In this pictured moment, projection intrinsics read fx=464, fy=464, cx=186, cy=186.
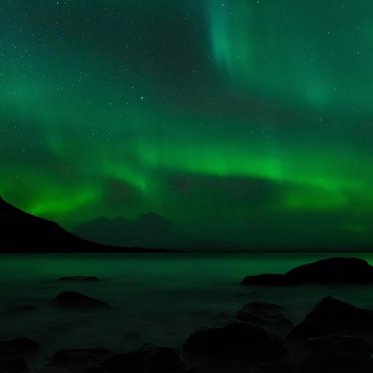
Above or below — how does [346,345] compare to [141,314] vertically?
above

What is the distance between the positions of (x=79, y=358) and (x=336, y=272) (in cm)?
2968

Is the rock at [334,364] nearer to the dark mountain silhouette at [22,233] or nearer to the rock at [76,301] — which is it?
the rock at [76,301]

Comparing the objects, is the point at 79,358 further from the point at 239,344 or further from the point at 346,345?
the point at 346,345

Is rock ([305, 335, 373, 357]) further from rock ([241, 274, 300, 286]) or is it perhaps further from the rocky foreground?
rock ([241, 274, 300, 286])

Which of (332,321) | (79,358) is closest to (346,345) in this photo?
(332,321)

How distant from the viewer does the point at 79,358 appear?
9.77 meters

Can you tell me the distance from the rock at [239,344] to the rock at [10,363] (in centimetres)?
393

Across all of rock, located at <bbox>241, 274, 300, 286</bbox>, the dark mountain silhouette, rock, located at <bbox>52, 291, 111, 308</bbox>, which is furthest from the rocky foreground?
the dark mountain silhouette

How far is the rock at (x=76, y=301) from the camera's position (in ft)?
67.1

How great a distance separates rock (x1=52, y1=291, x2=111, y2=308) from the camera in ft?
67.1

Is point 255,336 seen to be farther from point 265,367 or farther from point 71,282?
point 71,282

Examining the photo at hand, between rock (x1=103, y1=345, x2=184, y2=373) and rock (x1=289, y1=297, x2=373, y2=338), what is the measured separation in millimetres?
4801

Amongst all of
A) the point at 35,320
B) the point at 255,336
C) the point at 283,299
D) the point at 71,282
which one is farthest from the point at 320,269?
the point at 255,336

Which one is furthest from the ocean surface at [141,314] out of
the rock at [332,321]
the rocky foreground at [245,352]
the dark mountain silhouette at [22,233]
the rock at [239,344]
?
the dark mountain silhouette at [22,233]
